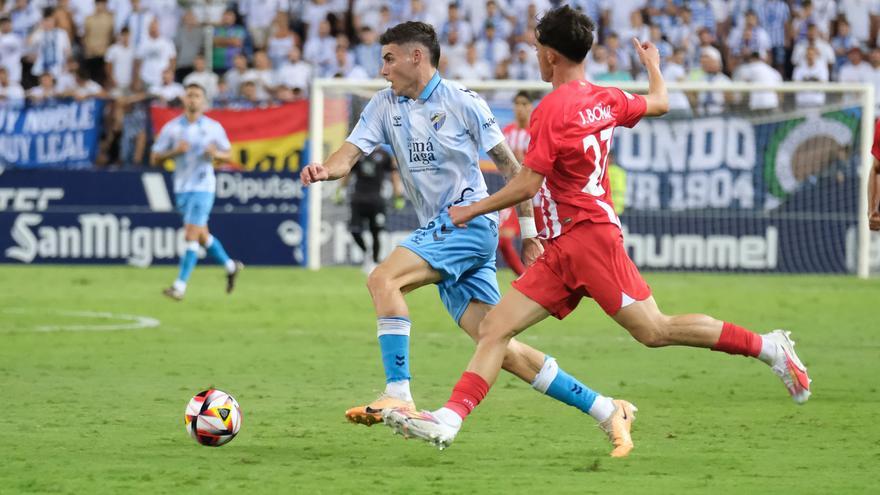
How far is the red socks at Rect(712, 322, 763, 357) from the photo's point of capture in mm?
7477

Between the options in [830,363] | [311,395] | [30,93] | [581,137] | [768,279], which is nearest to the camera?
[581,137]

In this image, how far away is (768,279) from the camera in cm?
2258

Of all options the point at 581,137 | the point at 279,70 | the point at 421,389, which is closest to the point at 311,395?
the point at 421,389

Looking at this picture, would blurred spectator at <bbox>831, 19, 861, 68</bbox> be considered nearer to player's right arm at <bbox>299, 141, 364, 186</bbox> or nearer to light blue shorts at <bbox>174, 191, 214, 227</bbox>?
light blue shorts at <bbox>174, 191, 214, 227</bbox>

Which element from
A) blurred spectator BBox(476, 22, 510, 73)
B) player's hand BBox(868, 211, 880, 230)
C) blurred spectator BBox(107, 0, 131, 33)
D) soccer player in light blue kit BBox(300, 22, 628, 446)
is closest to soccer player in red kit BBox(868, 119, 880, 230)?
player's hand BBox(868, 211, 880, 230)

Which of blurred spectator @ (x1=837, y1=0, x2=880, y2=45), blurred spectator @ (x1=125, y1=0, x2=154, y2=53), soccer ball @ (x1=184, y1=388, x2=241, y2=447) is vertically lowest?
soccer ball @ (x1=184, y1=388, x2=241, y2=447)

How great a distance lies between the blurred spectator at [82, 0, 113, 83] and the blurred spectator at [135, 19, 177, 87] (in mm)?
765

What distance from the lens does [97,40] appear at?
2589cm

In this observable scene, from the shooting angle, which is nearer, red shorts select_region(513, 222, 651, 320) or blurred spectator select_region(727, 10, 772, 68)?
red shorts select_region(513, 222, 651, 320)

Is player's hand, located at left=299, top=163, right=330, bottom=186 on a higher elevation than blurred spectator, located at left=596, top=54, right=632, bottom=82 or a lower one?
lower

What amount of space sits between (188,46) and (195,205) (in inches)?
338

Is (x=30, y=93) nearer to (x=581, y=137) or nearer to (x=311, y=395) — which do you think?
(x=311, y=395)

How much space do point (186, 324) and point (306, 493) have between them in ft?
29.5

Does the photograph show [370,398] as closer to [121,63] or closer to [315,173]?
[315,173]
